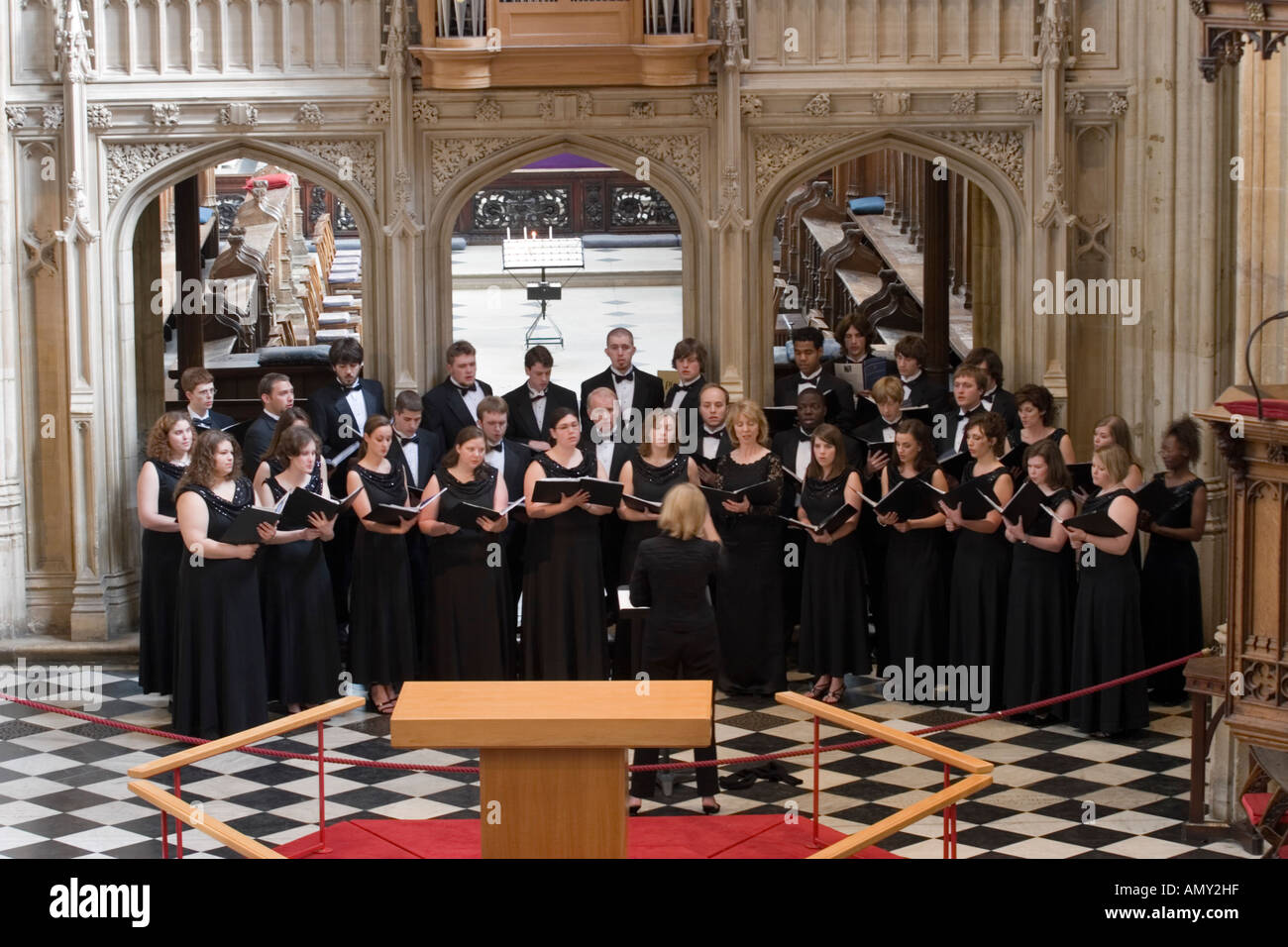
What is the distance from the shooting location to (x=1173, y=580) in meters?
11.1

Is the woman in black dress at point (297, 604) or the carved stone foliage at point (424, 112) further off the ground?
the carved stone foliage at point (424, 112)

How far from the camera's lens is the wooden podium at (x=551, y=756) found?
22.3 ft

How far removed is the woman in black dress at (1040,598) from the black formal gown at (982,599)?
0.11 meters

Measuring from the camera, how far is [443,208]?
12.7 metres

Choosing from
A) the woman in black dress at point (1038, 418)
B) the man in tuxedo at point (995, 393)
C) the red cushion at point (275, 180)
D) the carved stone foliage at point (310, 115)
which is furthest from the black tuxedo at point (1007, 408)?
the red cushion at point (275, 180)

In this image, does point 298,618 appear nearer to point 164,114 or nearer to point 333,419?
point 333,419

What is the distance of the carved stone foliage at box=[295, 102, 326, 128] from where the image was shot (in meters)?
12.5

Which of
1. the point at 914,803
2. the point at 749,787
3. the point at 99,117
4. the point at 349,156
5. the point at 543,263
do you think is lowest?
the point at 749,787

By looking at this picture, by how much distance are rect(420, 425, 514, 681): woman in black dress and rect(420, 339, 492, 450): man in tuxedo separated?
3.30 ft

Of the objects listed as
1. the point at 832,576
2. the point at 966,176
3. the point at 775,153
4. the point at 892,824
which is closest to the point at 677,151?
the point at 775,153

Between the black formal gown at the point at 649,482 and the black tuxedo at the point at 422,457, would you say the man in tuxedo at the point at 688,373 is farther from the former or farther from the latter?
the black tuxedo at the point at 422,457

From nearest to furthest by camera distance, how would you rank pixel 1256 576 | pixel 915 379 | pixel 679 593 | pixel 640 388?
1. pixel 1256 576
2. pixel 679 593
3. pixel 915 379
4. pixel 640 388

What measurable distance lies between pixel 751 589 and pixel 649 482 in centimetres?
82
